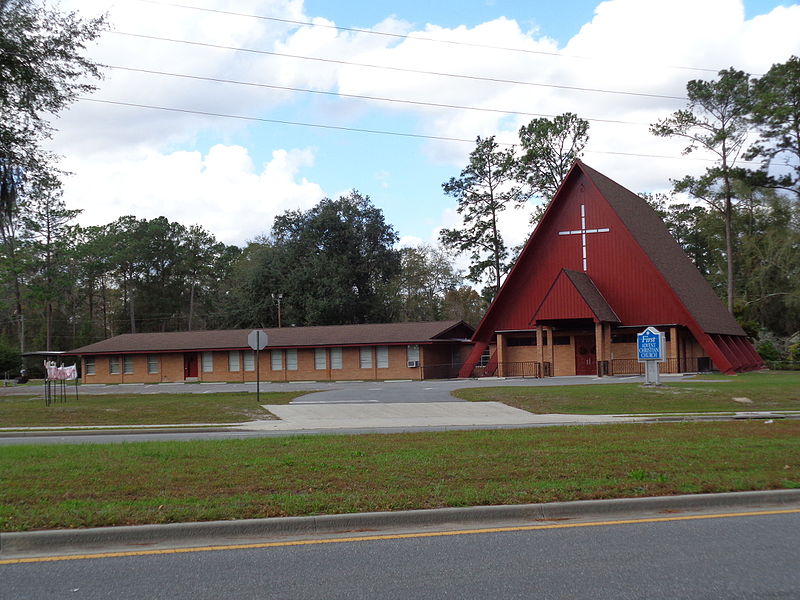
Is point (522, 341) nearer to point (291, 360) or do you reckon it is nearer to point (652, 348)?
point (291, 360)

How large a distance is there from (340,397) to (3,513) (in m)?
21.9

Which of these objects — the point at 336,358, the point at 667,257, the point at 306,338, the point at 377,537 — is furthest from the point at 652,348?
the point at 306,338

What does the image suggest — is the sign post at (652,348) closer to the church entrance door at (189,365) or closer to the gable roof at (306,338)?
the gable roof at (306,338)

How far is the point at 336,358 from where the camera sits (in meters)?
51.4

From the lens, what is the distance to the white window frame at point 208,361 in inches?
2115

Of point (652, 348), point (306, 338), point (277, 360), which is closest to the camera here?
point (652, 348)

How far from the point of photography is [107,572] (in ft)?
20.8

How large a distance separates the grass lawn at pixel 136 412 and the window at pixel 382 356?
2176 centimetres

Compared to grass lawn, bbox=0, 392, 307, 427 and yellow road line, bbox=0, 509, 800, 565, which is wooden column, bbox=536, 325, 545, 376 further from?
yellow road line, bbox=0, 509, 800, 565

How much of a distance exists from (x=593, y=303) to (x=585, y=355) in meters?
4.00

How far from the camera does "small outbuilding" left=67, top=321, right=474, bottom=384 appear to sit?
164ft

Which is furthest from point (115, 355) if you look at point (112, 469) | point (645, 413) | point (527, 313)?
point (112, 469)

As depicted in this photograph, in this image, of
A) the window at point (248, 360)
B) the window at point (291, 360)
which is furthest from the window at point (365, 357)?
the window at point (248, 360)

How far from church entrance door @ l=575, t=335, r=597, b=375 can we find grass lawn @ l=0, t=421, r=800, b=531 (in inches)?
1179
